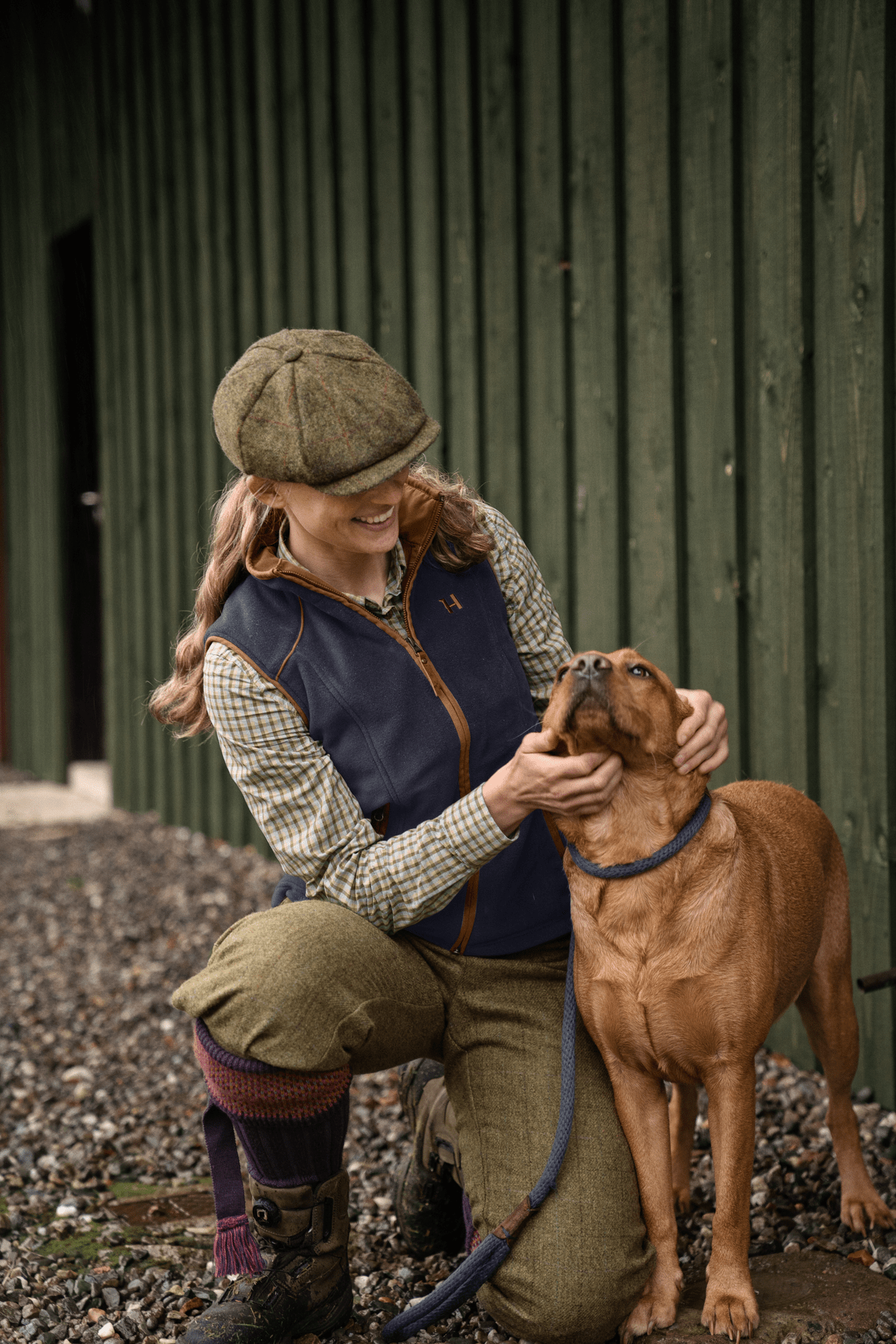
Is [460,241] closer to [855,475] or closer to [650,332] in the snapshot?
[650,332]

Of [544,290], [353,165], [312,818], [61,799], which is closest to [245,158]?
[353,165]

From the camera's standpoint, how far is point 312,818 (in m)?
2.59

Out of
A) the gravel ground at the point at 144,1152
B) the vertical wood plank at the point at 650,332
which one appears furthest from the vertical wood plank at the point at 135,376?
the vertical wood plank at the point at 650,332

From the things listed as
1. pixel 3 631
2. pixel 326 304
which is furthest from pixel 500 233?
pixel 3 631

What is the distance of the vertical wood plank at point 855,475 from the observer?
3.36 meters

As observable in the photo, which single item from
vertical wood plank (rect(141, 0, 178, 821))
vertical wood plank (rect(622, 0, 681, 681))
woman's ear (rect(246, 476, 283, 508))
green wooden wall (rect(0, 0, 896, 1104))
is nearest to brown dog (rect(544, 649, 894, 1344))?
woman's ear (rect(246, 476, 283, 508))

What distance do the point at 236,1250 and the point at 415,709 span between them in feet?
3.65

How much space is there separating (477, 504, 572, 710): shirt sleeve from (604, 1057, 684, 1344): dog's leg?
93 centimetres

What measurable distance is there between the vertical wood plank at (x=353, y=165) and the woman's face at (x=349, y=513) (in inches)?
140

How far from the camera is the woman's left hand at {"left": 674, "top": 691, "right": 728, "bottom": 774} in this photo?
7.75 feet

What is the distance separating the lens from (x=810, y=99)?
3.51 m

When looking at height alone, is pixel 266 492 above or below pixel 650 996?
above

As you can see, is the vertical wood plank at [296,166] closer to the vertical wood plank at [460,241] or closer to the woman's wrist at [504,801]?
the vertical wood plank at [460,241]

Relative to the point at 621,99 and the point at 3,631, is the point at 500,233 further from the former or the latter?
the point at 3,631
